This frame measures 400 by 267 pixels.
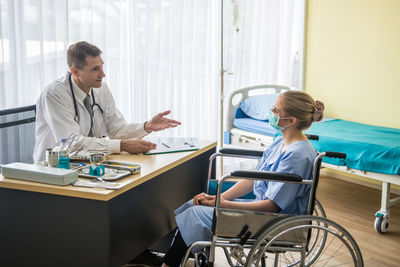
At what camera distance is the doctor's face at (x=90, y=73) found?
7.93 feet

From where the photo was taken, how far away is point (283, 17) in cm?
474

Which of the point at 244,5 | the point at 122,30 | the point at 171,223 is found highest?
the point at 244,5

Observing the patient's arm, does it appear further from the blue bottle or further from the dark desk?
the blue bottle

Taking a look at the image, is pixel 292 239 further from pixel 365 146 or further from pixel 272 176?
pixel 365 146

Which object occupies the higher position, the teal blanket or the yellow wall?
the yellow wall

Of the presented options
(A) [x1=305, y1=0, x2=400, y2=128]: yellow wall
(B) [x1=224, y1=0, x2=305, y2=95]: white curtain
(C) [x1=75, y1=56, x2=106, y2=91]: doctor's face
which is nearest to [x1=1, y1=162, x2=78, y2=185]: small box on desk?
(C) [x1=75, y1=56, x2=106, y2=91]: doctor's face

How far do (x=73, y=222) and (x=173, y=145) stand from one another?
0.82 meters

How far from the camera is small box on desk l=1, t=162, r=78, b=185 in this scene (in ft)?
5.79

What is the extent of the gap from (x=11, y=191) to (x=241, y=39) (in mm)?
3011

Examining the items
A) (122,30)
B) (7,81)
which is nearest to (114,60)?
(122,30)

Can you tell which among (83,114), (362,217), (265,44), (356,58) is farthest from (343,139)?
(83,114)

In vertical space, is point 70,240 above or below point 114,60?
below

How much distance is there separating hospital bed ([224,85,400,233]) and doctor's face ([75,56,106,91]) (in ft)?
5.90

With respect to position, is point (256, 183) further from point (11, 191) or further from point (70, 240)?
point (11, 191)
